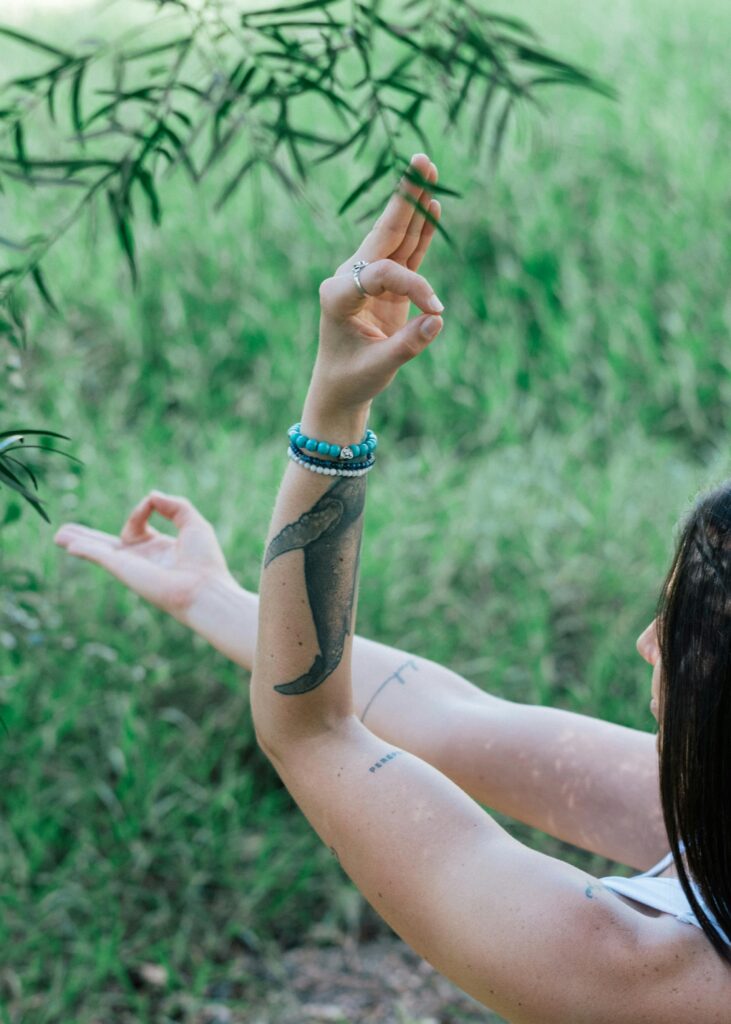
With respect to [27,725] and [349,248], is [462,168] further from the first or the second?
[27,725]

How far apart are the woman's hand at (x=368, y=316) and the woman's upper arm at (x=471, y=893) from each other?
294 millimetres

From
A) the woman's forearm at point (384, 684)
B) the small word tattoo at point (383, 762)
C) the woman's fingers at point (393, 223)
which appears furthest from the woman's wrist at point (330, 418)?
the woman's forearm at point (384, 684)

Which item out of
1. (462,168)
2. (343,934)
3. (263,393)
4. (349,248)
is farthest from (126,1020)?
(462,168)

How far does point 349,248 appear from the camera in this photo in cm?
407

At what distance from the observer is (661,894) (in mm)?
1010

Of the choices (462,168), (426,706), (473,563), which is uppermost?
(426,706)

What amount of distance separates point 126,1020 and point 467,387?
2.17m

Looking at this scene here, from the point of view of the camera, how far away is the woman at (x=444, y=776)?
90cm

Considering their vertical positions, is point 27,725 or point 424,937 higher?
point 424,937

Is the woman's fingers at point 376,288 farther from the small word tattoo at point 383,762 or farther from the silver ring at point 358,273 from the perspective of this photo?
the small word tattoo at point 383,762

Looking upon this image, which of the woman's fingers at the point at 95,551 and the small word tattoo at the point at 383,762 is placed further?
the woman's fingers at the point at 95,551

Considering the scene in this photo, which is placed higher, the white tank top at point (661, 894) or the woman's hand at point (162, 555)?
the white tank top at point (661, 894)

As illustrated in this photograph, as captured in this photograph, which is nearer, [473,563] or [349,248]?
[473,563]

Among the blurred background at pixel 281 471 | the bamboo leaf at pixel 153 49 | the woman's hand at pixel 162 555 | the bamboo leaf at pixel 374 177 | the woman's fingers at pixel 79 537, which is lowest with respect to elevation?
the blurred background at pixel 281 471
